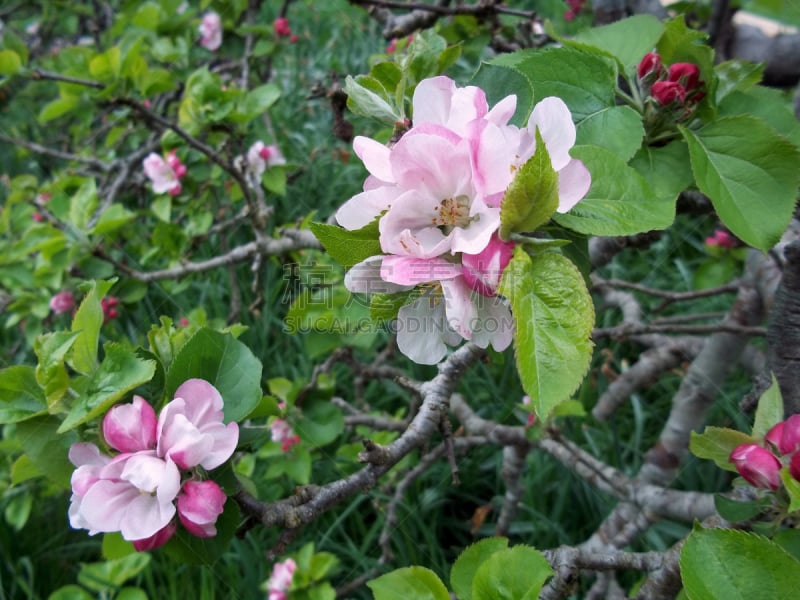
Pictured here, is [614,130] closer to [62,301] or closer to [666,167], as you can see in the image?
[666,167]

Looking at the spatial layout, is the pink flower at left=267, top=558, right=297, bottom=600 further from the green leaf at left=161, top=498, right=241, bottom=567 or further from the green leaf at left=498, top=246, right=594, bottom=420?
the green leaf at left=498, top=246, right=594, bottom=420

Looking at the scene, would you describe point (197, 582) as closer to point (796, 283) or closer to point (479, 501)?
point (479, 501)

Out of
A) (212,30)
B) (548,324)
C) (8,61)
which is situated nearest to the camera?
(548,324)

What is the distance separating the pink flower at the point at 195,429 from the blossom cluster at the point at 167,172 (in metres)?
1.00

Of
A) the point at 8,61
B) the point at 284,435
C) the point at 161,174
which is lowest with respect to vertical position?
the point at 284,435

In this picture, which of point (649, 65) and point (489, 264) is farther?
point (649, 65)

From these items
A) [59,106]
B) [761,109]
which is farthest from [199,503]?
[59,106]

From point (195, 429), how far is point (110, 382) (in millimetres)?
88

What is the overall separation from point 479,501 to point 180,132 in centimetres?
107

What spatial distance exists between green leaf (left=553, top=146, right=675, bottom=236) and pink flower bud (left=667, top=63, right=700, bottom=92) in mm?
204

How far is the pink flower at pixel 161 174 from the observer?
1.51 metres

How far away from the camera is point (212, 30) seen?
6.31 feet

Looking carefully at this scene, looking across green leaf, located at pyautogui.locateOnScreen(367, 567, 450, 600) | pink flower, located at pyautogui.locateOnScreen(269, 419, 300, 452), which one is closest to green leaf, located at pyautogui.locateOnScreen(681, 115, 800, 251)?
green leaf, located at pyautogui.locateOnScreen(367, 567, 450, 600)

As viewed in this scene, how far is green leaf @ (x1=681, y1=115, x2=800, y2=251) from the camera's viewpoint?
1.91 ft
